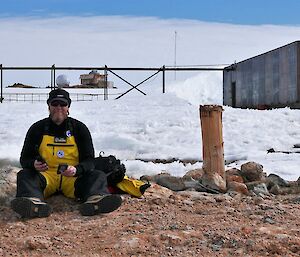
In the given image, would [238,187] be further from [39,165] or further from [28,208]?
[28,208]

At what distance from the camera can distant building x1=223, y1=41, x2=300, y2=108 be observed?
57.8 ft

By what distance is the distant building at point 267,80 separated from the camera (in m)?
17.6

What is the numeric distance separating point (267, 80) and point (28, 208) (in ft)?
52.6

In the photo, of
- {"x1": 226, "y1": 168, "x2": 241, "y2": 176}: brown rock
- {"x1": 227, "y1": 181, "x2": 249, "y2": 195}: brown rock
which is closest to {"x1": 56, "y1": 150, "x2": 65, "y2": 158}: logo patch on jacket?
{"x1": 227, "y1": 181, "x2": 249, "y2": 195}: brown rock

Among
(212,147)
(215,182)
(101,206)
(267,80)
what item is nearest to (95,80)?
(267,80)

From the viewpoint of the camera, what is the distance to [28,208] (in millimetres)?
4875

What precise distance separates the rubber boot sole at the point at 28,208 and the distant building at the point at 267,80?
1304cm

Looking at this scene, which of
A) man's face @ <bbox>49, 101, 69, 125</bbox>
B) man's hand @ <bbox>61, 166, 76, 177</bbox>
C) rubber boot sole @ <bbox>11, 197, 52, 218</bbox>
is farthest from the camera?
man's face @ <bbox>49, 101, 69, 125</bbox>

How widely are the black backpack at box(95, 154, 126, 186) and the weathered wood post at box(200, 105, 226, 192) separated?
1.09m

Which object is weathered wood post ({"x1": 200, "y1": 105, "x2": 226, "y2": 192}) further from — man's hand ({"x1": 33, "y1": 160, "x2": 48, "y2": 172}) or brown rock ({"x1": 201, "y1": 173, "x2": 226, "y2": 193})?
man's hand ({"x1": 33, "y1": 160, "x2": 48, "y2": 172})

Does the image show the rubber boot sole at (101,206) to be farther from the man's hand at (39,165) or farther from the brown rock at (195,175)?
the brown rock at (195,175)

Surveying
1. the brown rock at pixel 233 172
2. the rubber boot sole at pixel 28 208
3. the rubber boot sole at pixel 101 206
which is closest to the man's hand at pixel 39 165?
the rubber boot sole at pixel 28 208

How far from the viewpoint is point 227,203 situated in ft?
18.4

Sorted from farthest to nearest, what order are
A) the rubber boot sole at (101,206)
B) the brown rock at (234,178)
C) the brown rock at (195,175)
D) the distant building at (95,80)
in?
the distant building at (95,80) → the brown rock at (195,175) → the brown rock at (234,178) → the rubber boot sole at (101,206)
